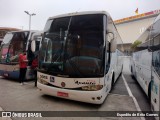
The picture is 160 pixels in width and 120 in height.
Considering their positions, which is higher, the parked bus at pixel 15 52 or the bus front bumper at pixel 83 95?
the parked bus at pixel 15 52

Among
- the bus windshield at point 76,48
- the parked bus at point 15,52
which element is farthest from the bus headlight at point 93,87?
the parked bus at point 15,52

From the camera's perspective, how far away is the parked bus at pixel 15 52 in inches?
375

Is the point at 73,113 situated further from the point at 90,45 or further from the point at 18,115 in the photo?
the point at 90,45

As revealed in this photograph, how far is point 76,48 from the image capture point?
568 centimetres

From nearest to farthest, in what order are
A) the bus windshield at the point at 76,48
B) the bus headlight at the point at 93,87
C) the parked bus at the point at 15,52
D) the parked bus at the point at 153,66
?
1. the parked bus at the point at 153,66
2. the bus headlight at the point at 93,87
3. the bus windshield at the point at 76,48
4. the parked bus at the point at 15,52

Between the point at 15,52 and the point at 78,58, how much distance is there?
18.1ft

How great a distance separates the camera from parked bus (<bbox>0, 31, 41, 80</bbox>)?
953 cm

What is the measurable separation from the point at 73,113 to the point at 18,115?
1612 millimetres

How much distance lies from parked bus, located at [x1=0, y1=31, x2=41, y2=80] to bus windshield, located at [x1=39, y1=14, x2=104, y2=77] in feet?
12.1

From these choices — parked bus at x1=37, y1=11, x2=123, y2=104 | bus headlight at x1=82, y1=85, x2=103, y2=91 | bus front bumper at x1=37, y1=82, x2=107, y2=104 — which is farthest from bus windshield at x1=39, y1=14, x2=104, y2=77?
bus front bumper at x1=37, y1=82, x2=107, y2=104

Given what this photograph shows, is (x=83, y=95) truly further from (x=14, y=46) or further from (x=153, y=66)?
(x=14, y=46)

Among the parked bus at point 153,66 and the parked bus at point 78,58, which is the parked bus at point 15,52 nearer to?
the parked bus at point 78,58

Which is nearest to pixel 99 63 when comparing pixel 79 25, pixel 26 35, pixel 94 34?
pixel 94 34

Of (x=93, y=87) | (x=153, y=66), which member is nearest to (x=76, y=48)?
(x=93, y=87)
